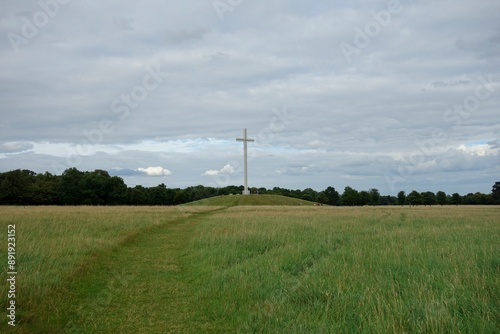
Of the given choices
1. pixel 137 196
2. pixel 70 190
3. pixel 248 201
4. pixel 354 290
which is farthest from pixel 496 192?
pixel 354 290

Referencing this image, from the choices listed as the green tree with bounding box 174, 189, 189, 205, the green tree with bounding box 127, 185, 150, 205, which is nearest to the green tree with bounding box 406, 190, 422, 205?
the green tree with bounding box 174, 189, 189, 205

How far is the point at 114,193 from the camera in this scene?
330ft

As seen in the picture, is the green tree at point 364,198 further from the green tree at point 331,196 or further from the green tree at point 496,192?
the green tree at point 496,192

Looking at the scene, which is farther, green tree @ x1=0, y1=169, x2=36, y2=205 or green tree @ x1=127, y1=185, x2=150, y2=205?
green tree @ x1=127, y1=185, x2=150, y2=205

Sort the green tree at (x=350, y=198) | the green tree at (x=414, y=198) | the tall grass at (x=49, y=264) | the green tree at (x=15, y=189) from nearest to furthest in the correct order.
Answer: the tall grass at (x=49, y=264) → the green tree at (x=15, y=189) → the green tree at (x=414, y=198) → the green tree at (x=350, y=198)

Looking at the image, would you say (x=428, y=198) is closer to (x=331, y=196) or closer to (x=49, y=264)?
(x=331, y=196)

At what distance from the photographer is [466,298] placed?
7.91m

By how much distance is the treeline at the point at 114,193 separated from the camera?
87.8 metres

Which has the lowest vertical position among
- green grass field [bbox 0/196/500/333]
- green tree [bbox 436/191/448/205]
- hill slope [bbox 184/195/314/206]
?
green grass field [bbox 0/196/500/333]

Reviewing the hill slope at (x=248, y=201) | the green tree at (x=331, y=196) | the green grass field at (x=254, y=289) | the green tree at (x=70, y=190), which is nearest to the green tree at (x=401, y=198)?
the green tree at (x=331, y=196)

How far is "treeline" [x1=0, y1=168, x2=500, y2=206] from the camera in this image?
87812mm

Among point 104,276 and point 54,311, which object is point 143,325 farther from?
point 104,276

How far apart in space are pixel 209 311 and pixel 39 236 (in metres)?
12.3

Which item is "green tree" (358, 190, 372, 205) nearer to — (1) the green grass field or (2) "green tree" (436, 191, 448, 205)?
(2) "green tree" (436, 191, 448, 205)
